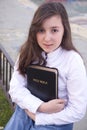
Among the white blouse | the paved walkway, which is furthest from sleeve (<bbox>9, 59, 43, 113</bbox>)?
the paved walkway

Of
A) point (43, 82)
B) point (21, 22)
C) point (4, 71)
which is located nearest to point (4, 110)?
point (4, 71)

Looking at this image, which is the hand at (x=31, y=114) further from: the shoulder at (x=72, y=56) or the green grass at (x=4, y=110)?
the green grass at (x=4, y=110)

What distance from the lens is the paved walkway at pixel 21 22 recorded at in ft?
21.4

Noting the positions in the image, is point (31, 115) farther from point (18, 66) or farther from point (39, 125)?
point (18, 66)

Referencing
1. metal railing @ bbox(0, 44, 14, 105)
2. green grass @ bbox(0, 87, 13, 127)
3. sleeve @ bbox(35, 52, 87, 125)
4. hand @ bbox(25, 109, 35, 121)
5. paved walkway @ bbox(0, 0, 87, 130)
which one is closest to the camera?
sleeve @ bbox(35, 52, 87, 125)

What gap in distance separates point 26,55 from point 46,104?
0.31 m

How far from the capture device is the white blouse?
6.67ft

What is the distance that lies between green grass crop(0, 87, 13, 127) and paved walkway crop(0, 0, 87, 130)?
0.91 metres

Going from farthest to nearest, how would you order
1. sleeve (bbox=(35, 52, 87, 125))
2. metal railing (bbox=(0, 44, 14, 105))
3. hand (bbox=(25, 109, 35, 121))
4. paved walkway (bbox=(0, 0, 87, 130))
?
paved walkway (bbox=(0, 0, 87, 130)) → metal railing (bbox=(0, 44, 14, 105)) → hand (bbox=(25, 109, 35, 121)) → sleeve (bbox=(35, 52, 87, 125))

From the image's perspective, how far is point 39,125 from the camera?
212 cm

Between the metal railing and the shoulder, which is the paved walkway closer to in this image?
the metal railing

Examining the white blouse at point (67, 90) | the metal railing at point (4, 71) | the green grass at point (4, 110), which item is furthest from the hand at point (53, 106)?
the metal railing at point (4, 71)

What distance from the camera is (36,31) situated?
2086 millimetres

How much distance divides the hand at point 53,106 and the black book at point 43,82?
3cm
